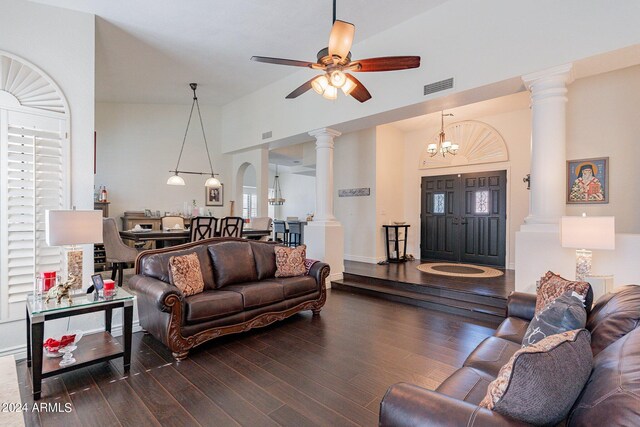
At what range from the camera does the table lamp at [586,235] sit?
2773 millimetres

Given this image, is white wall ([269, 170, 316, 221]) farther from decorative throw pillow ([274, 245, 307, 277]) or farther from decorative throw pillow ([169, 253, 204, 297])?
decorative throw pillow ([169, 253, 204, 297])

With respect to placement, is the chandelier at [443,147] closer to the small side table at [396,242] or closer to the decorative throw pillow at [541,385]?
the small side table at [396,242]

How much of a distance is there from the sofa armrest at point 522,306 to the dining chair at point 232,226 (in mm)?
4316

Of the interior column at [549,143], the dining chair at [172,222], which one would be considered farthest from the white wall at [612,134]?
the dining chair at [172,222]

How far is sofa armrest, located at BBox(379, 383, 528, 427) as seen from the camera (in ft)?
3.67

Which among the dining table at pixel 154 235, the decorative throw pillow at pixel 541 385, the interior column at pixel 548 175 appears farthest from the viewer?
the dining table at pixel 154 235

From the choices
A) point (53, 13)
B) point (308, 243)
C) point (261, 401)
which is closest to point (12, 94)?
point (53, 13)

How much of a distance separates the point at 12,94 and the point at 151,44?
2.00 m

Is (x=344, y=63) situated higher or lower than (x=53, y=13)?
lower

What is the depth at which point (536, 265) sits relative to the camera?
3.49m

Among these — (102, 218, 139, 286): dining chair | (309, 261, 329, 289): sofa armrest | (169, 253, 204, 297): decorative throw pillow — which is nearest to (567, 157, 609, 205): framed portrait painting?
(309, 261, 329, 289): sofa armrest

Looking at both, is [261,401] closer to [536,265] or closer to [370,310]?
[370,310]

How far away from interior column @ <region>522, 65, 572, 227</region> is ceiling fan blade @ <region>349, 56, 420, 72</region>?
1457 mm

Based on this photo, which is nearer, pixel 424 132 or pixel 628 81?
pixel 628 81
